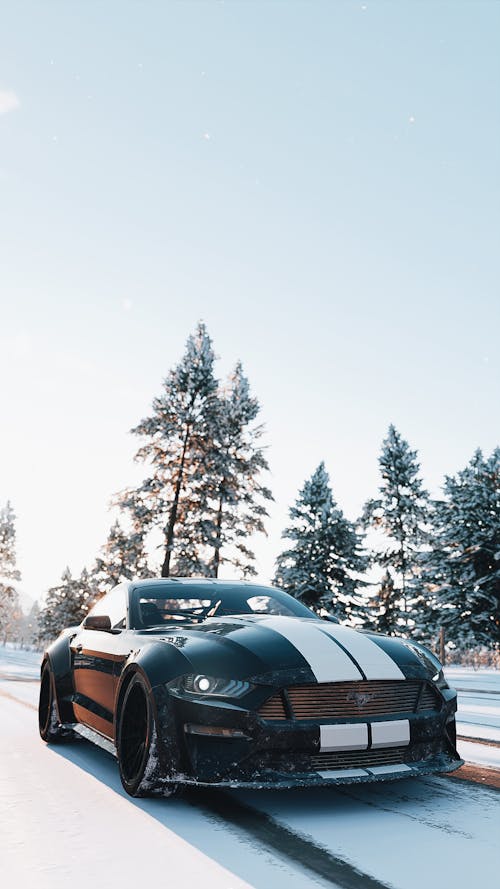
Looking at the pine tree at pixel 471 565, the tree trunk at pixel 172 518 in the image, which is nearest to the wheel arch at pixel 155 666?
the tree trunk at pixel 172 518

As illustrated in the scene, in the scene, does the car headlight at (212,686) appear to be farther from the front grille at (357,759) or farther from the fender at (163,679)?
the front grille at (357,759)

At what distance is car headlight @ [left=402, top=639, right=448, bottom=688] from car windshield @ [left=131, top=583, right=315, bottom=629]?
3.63 ft

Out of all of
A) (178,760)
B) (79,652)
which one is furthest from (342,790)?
(79,652)

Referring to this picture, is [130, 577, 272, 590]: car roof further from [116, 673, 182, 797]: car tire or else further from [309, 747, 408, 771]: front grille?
[309, 747, 408, 771]: front grille

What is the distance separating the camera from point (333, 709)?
3453 millimetres

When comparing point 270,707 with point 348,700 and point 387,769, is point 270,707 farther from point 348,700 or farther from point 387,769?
point 387,769

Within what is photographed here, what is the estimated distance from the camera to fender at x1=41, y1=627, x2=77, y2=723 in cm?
539

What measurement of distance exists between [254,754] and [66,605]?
202 ft

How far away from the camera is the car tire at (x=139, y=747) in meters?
3.56

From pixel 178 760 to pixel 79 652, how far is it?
6.84ft

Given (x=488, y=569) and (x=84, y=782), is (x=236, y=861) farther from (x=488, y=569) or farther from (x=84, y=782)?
(x=488, y=569)

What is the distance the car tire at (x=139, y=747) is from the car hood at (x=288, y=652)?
12.6 inches

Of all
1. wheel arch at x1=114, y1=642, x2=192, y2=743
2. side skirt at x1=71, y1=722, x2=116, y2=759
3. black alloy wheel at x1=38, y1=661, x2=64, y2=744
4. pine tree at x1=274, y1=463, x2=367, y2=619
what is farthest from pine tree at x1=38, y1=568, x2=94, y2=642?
wheel arch at x1=114, y1=642, x2=192, y2=743

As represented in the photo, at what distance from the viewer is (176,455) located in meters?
31.3
